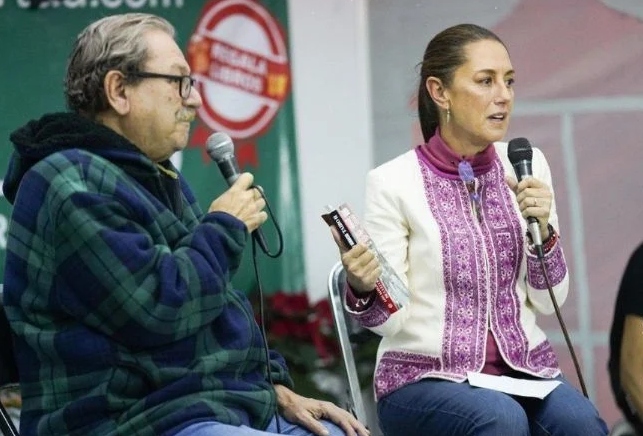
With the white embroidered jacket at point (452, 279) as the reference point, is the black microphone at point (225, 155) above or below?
above

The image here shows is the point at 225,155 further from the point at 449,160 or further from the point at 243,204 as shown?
the point at 449,160

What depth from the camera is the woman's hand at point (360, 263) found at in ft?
12.1

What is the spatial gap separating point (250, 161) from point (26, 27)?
3.05ft

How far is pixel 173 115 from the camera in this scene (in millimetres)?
3455

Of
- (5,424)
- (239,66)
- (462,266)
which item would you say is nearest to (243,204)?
(5,424)

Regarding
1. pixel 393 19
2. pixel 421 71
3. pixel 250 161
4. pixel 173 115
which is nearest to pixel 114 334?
pixel 173 115

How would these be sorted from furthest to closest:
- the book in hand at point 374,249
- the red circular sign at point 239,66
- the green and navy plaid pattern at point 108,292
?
the red circular sign at point 239,66
the book in hand at point 374,249
the green and navy plaid pattern at point 108,292

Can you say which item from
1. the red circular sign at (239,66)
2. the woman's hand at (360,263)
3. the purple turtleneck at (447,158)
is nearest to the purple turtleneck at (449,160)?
the purple turtleneck at (447,158)

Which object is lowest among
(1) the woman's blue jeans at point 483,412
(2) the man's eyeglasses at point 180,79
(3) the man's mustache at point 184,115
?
(1) the woman's blue jeans at point 483,412

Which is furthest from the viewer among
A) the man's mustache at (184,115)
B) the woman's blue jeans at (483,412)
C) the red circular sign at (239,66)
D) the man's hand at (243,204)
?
the red circular sign at (239,66)

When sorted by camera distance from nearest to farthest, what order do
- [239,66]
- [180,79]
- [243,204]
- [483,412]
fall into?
[243,204], [180,79], [483,412], [239,66]

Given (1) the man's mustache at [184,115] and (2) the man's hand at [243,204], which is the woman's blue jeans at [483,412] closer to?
(2) the man's hand at [243,204]

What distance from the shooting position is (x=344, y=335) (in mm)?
4234

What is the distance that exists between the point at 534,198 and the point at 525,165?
0.43 ft
